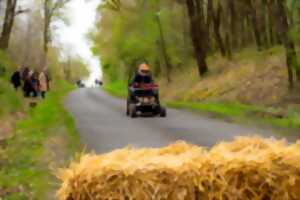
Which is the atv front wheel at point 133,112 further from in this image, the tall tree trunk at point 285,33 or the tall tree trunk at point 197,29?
the tall tree trunk at point 197,29

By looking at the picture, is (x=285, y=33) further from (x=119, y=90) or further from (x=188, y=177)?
(x=119, y=90)

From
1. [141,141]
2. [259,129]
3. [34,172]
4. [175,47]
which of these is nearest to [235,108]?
[259,129]

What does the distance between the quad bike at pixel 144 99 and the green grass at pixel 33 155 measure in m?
2.54

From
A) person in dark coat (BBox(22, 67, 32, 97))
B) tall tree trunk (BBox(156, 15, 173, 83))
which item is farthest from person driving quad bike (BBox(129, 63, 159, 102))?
tall tree trunk (BBox(156, 15, 173, 83))

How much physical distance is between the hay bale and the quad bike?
1891cm

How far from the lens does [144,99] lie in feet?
84.5

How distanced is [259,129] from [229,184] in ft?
47.5

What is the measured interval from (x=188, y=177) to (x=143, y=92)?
19478 mm

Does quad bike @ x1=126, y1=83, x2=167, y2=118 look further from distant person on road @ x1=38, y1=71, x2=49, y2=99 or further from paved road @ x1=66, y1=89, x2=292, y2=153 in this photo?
distant person on road @ x1=38, y1=71, x2=49, y2=99

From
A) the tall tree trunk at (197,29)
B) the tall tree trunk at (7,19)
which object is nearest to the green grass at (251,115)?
the tall tree trunk at (197,29)

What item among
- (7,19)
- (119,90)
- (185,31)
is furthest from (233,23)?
(119,90)

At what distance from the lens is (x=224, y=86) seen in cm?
3703

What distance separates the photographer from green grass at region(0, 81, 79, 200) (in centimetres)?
1118

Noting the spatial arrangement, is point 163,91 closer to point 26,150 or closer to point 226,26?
point 226,26
